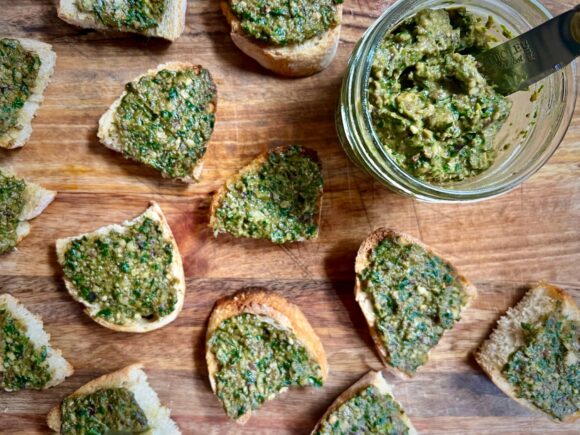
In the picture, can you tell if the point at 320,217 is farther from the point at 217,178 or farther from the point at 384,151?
the point at 384,151

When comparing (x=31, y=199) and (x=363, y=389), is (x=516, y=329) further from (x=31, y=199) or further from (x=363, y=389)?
(x=31, y=199)


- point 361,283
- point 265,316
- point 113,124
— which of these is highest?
point 113,124

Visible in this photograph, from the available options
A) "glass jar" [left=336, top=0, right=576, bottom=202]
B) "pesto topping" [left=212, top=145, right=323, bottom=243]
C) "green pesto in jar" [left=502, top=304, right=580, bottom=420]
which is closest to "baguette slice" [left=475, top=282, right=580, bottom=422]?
"green pesto in jar" [left=502, top=304, right=580, bottom=420]

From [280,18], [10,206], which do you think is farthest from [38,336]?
[280,18]

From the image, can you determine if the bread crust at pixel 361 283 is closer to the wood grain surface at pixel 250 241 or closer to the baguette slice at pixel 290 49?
the wood grain surface at pixel 250 241

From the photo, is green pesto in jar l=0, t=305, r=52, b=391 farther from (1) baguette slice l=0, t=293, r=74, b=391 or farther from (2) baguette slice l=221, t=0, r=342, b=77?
(2) baguette slice l=221, t=0, r=342, b=77
